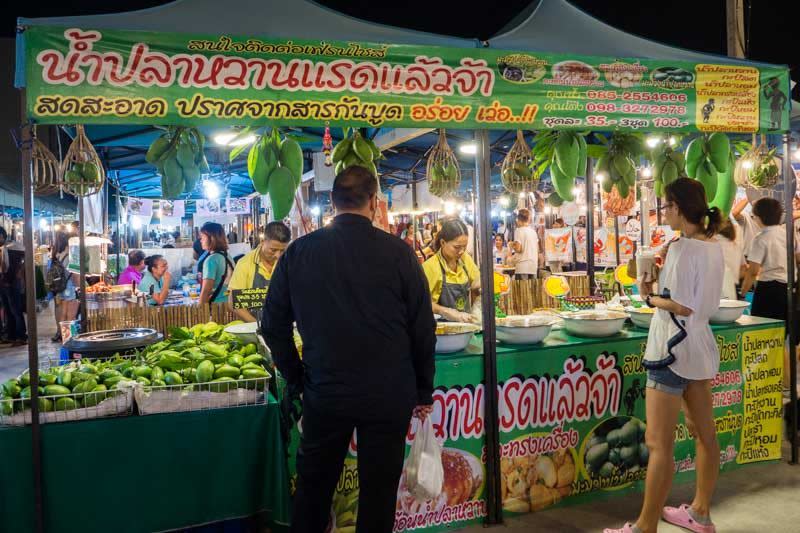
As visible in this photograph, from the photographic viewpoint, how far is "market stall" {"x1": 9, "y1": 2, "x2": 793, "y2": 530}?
253cm

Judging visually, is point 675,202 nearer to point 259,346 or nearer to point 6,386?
point 259,346

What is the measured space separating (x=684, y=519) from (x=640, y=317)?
4.24 ft

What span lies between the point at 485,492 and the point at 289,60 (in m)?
2.59

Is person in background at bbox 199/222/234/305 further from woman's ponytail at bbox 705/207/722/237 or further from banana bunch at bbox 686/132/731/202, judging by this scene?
woman's ponytail at bbox 705/207/722/237

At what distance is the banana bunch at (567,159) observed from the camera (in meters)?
3.66

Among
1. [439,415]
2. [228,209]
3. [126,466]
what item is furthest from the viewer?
[228,209]

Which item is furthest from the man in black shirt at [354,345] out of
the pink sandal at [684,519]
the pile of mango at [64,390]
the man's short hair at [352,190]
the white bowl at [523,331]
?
the pink sandal at [684,519]

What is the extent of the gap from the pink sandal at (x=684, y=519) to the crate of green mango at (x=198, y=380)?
241 centimetres

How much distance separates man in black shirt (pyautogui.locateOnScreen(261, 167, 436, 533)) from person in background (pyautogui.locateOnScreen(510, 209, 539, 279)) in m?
8.09

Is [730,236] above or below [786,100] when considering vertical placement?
below

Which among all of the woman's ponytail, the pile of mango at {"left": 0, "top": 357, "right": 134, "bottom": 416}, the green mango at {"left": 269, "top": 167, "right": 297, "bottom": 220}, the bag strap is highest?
the green mango at {"left": 269, "top": 167, "right": 297, "bottom": 220}

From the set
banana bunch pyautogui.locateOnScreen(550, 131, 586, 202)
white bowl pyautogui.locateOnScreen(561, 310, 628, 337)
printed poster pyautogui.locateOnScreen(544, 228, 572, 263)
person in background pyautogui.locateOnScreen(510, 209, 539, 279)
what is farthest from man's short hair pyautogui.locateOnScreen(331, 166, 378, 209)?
printed poster pyautogui.locateOnScreen(544, 228, 572, 263)

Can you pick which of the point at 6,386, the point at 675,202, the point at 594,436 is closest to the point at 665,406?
the point at 594,436

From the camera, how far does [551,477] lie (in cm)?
358
